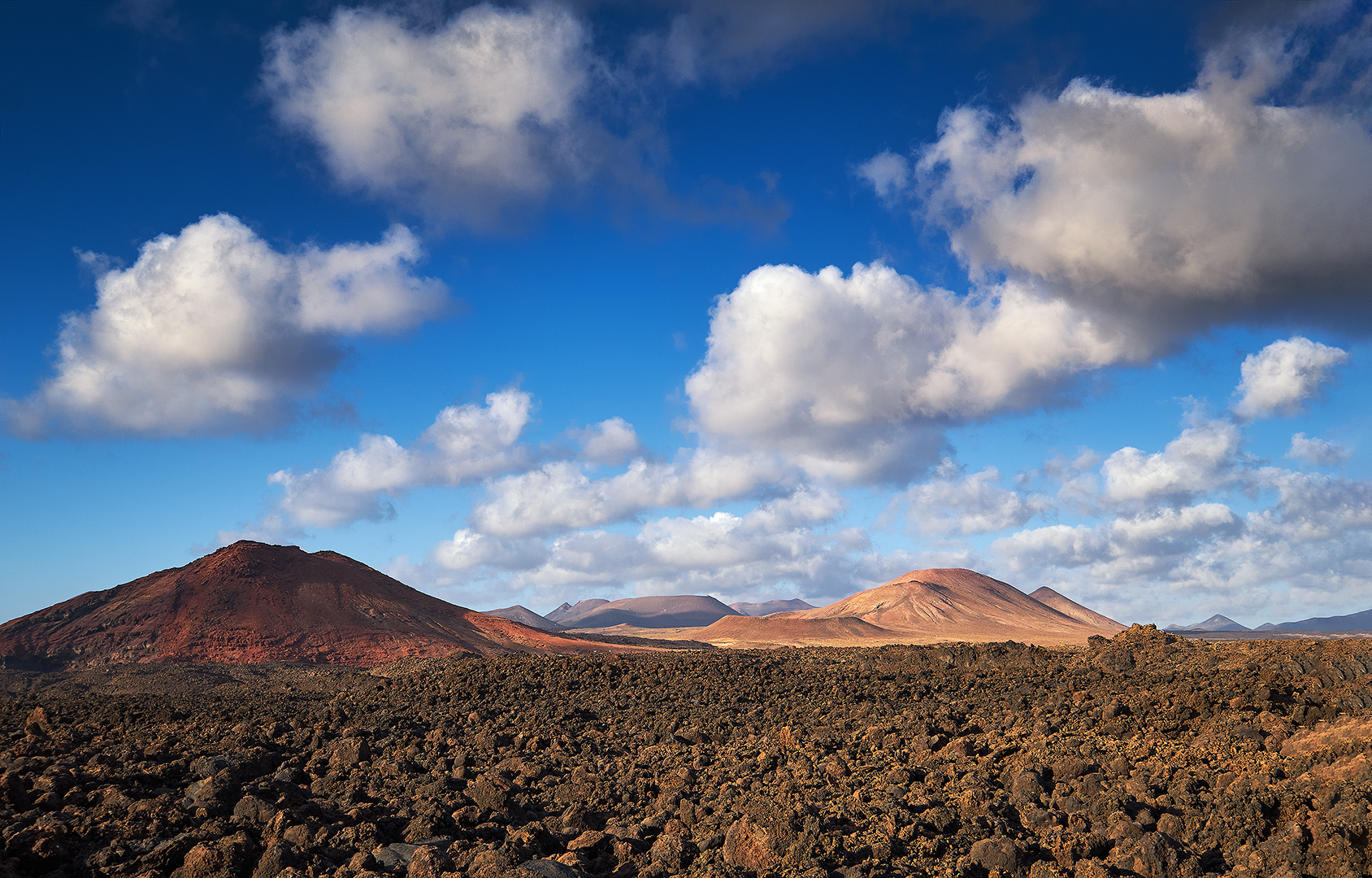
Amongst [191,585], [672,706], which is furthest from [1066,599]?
[672,706]

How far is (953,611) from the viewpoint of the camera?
136375 mm

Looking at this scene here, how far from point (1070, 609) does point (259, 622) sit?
564 ft

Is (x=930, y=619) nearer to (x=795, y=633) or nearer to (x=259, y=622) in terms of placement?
(x=795, y=633)

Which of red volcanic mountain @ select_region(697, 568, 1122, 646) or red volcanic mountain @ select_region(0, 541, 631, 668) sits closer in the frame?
red volcanic mountain @ select_region(0, 541, 631, 668)

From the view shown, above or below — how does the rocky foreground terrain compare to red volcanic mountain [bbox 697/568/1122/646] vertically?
below

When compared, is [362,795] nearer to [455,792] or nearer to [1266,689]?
[455,792]

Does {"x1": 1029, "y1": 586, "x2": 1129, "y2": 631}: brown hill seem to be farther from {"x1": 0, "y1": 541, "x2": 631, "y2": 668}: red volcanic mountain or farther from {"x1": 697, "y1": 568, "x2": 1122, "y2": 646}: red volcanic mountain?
{"x1": 0, "y1": 541, "x2": 631, "y2": 668}: red volcanic mountain

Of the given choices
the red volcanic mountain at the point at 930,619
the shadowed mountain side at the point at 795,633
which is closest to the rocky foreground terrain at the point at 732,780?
the shadowed mountain side at the point at 795,633

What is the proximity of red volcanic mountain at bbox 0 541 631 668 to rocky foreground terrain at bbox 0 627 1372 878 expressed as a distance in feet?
95.0

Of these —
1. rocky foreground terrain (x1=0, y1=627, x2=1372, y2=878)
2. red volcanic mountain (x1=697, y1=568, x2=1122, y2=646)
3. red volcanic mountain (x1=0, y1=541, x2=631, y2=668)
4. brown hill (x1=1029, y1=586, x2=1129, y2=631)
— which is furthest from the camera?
brown hill (x1=1029, y1=586, x2=1129, y2=631)

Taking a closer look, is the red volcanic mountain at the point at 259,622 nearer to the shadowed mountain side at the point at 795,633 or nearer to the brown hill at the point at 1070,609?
the shadowed mountain side at the point at 795,633

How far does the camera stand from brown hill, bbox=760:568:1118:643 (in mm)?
124438

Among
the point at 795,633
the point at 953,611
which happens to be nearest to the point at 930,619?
the point at 953,611

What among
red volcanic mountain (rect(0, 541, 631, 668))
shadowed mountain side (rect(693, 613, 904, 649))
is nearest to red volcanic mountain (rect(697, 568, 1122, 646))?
shadowed mountain side (rect(693, 613, 904, 649))
